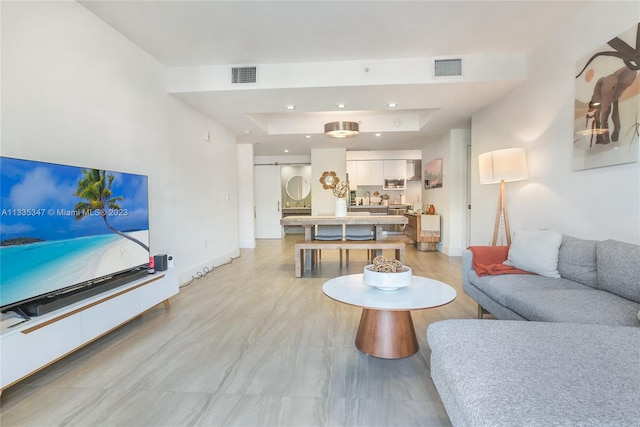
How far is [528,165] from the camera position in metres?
3.23

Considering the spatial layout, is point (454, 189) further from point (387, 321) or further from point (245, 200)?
point (245, 200)

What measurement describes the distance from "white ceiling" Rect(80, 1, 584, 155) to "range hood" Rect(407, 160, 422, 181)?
13.4 feet

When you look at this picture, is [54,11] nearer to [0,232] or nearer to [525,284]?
[0,232]

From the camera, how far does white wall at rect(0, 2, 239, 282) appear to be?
192cm

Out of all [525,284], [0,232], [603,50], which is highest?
[603,50]

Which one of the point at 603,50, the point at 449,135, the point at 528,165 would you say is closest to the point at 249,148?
the point at 449,135

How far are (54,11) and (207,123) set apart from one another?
7.91 ft

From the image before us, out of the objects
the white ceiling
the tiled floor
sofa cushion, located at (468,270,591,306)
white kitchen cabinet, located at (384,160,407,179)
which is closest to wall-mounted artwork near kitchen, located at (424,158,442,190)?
white kitchen cabinet, located at (384,160,407,179)

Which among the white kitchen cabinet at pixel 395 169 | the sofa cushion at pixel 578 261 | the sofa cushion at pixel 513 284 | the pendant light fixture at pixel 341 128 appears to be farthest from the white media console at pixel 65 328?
the white kitchen cabinet at pixel 395 169

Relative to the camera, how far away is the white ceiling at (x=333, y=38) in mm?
2432

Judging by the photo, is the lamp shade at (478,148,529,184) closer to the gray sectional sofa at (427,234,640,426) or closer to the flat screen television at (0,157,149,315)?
the gray sectional sofa at (427,234,640,426)

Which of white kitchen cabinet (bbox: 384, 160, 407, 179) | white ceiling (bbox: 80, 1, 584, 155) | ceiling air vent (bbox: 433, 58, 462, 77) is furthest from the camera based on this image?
white kitchen cabinet (bbox: 384, 160, 407, 179)

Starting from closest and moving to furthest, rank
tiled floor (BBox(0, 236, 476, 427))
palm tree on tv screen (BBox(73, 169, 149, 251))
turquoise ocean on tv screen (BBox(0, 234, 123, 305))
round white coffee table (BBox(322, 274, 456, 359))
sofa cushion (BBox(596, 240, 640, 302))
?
tiled floor (BBox(0, 236, 476, 427)), turquoise ocean on tv screen (BBox(0, 234, 123, 305)), sofa cushion (BBox(596, 240, 640, 302)), round white coffee table (BBox(322, 274, 456, 359)), palm tree on tv screen (BBox(73, 169, 149, 251))

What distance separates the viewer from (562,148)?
269 centimetres
